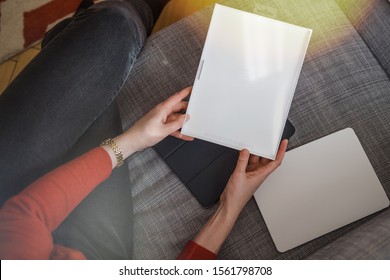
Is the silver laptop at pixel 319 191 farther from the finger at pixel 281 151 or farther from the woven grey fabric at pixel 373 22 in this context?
the woven grey fabric at pixel 373 22

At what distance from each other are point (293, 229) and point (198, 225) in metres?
0.20

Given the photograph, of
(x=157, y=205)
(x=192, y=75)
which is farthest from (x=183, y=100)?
(x=157, y=205)

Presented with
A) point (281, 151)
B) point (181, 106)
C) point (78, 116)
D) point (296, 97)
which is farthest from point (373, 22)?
point (78, 116)

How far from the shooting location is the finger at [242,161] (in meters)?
0.85

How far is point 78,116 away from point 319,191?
0.54 metres

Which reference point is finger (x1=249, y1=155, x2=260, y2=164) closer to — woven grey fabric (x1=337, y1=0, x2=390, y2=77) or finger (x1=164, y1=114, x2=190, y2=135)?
finger (x1=164, y1=114, x2=190, y2=135)

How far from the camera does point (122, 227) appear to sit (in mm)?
900

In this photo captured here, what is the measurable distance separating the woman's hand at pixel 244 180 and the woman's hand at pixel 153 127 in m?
0.15

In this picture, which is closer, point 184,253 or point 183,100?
point 184,253

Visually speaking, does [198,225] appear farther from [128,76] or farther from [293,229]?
[128,76]

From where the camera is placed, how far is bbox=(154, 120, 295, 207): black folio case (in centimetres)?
91

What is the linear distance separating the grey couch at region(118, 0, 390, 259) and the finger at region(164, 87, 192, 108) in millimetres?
76

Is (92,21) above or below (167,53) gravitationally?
above
